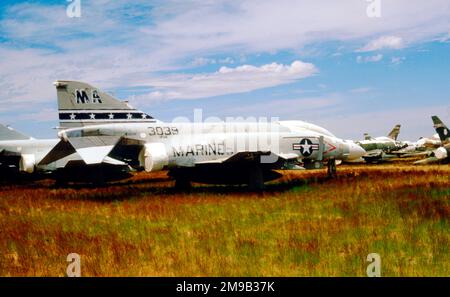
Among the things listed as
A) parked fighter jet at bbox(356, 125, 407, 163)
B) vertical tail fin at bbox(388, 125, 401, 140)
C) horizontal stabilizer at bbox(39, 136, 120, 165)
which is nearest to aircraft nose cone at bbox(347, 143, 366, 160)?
horizontal stabilizer at bbox(39, 136, 120, 165)

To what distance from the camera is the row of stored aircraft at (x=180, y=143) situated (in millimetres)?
19922

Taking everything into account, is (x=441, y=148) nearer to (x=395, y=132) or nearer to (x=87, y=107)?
(x=395, y=132)

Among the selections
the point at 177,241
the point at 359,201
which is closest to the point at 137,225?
the point at 177,241

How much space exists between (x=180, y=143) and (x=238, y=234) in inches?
418

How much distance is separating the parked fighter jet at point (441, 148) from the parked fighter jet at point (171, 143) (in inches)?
830

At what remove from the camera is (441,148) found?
3853cm

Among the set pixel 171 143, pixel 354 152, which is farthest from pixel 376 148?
pixel 171 143

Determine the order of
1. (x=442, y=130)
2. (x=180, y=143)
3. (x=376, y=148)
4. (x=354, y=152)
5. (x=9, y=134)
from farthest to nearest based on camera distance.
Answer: (x=376, y=148)
(x=442, y=130)
(x=9, y=134)
(x=354, y=152)
(x=180, y=143)

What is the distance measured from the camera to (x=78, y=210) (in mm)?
15742

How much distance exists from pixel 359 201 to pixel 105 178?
14910mm

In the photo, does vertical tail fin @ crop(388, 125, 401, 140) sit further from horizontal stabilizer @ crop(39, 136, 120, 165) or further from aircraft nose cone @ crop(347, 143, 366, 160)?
horizontal stabilizer @ crop(39, 136, 120, 165)

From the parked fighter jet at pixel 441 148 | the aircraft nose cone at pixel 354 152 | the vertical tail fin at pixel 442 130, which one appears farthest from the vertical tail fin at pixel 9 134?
the vertical tail fin at pixel 442 130

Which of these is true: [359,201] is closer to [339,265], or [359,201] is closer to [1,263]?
[339,265]
